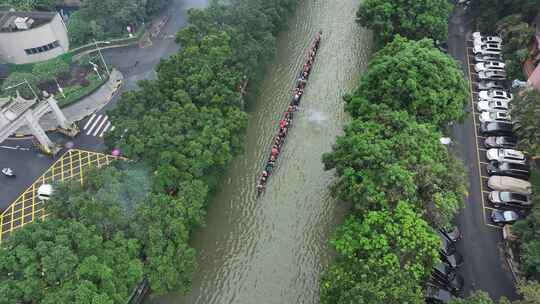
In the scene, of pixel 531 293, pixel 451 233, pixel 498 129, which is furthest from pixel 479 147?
pixel 531 293

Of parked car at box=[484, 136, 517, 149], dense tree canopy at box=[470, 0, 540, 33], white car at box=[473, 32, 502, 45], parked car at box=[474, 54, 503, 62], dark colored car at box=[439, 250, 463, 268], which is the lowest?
dark colored car at box=[439, 250, 463, 268]

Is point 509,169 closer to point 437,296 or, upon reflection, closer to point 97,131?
point 437,296

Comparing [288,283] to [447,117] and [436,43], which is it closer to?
[447,117]

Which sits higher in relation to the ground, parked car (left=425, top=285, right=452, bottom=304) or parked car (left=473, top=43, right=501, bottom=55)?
parked car (left=473, top=43, right=501, bottom=55)

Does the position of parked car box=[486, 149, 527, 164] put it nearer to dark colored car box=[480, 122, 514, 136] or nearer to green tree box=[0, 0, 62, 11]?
dark colored car box=[480, 122, 514, 136]

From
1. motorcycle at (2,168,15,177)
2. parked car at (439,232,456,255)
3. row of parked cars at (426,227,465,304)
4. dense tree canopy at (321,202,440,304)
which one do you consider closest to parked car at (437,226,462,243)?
row of parked cars at (426,227,465,304)

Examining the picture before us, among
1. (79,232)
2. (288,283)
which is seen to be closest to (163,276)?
(79,232)
